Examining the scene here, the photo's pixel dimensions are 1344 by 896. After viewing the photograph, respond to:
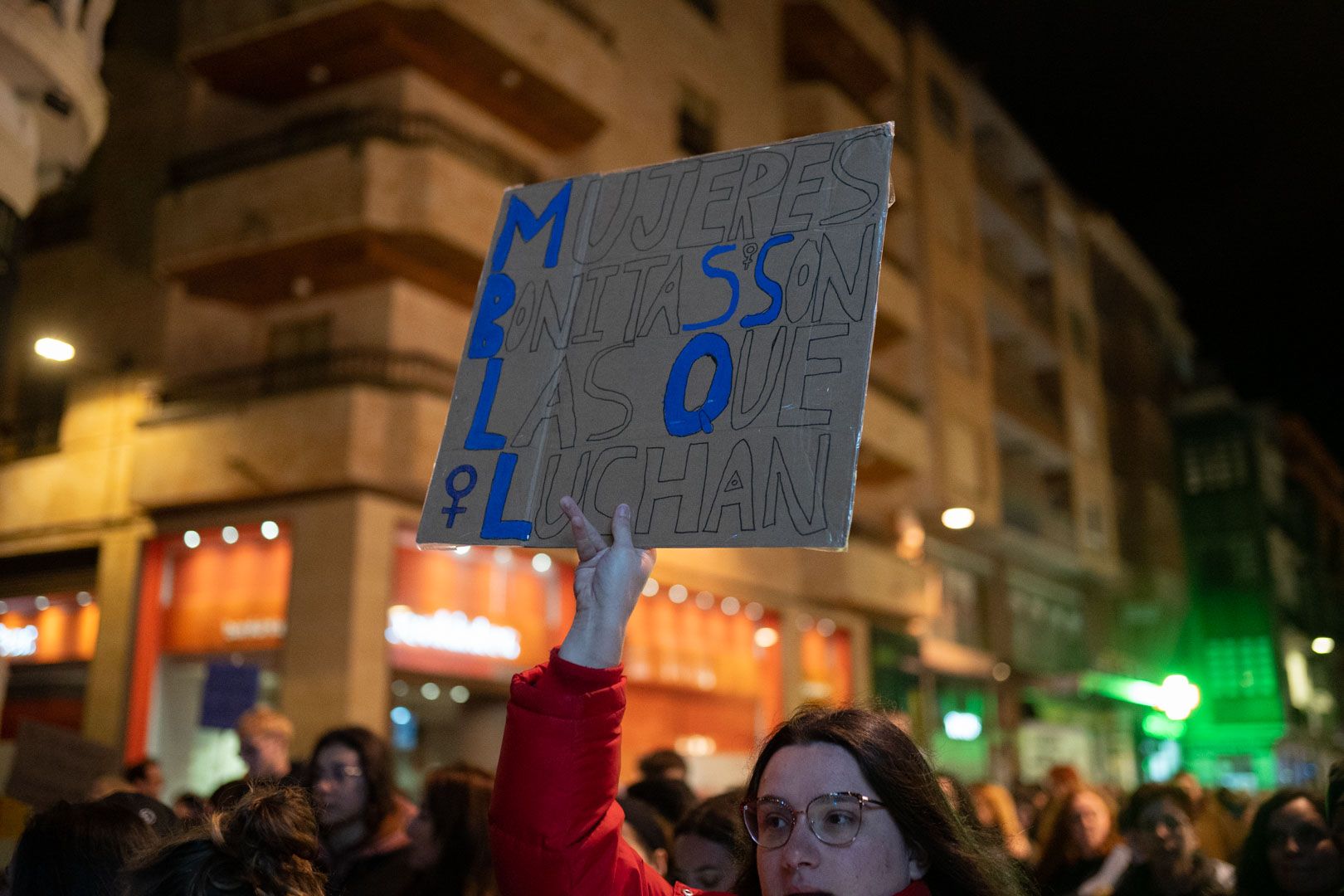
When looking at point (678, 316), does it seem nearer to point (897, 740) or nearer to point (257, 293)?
point (897, 740)

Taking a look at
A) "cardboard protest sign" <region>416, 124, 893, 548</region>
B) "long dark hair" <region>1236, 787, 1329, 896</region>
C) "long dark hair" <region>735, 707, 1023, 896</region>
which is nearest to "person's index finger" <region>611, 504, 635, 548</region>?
"cardboard protest sign" <region>416, 124, 893, 548</region>

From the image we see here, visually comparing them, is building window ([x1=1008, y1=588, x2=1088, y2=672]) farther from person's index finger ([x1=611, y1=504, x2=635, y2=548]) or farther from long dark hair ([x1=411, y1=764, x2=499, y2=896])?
person's index finger ([x1=611, y1=504, x2=635, y2=548])

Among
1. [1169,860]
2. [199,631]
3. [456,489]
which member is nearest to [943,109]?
[199,631]

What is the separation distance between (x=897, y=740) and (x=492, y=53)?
15.4m

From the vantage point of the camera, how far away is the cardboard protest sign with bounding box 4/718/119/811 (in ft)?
20.2

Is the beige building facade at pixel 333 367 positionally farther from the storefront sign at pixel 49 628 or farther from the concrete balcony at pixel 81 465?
the storefront sign at pixel 49 628

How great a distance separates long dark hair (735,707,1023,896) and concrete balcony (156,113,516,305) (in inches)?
521

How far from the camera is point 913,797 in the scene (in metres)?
2.23

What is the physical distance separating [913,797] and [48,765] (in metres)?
5.46

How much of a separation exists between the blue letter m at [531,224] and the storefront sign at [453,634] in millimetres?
11907

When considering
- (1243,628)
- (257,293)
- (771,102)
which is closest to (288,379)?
(257,293)

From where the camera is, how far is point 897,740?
2.31 meters

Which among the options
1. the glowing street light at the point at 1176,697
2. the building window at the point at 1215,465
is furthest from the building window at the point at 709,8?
the building window at the point at 1215,465

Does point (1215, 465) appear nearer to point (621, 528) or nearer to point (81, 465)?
point (81, 465)
